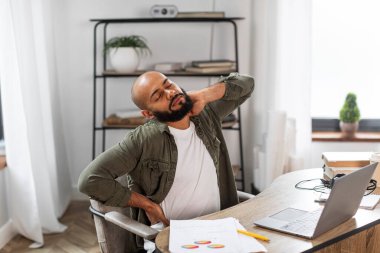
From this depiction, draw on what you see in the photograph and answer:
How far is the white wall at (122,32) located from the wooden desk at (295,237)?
1995mm

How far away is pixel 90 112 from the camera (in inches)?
172

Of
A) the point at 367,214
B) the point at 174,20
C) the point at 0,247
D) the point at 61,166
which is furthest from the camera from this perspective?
the point at 61,166

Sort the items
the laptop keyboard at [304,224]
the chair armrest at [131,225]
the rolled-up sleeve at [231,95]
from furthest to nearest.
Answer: the rolled-up sleeve at [231,95], the chair armrest at [131,225], the laptop keyboard at [304,224]

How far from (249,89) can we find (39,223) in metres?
1.76

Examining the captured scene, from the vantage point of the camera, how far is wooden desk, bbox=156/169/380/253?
177cm

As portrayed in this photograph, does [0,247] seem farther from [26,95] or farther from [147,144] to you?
[147,144]

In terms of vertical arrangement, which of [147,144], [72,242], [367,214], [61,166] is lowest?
[72,242]

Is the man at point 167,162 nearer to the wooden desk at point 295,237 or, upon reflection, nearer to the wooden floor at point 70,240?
the wooden desk at point 295,237

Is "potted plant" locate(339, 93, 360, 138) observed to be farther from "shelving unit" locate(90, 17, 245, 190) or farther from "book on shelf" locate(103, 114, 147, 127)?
"book on shelf" locate(103, 114, 147, 127)

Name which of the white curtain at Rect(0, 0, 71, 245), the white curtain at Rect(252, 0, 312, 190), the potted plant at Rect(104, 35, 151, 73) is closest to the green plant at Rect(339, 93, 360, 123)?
the white curtain at Rect(252, 0, 312, 190)

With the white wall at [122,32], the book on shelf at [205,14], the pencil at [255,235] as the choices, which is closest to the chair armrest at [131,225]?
the pencil at [255,235]

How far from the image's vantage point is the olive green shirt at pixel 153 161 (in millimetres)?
2123

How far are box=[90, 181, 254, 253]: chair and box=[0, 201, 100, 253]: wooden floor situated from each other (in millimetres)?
Answer: 1313

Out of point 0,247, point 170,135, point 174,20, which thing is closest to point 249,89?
point 170,135
